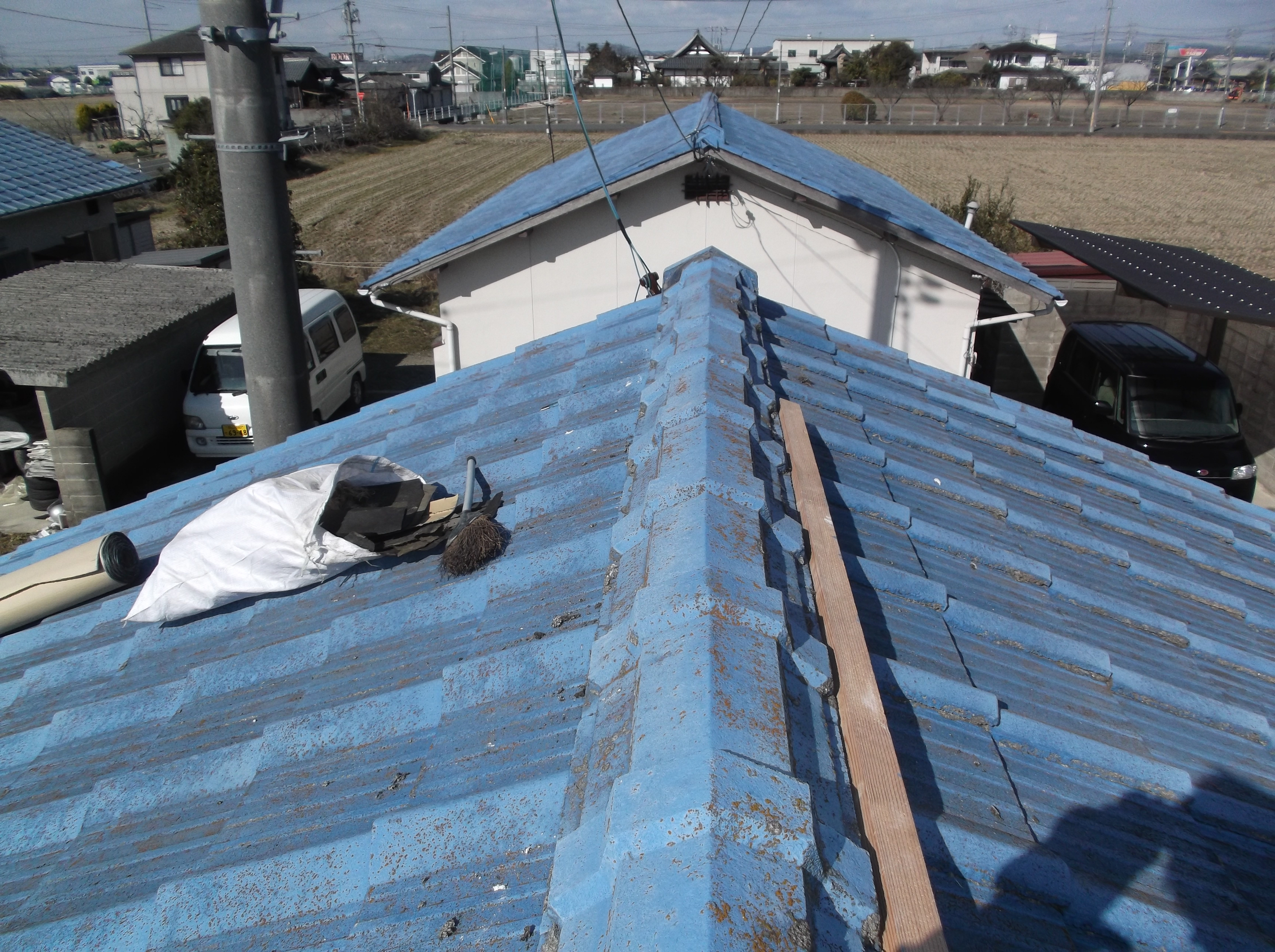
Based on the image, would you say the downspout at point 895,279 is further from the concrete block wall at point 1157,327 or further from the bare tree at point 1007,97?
the bare tree at point 1007,97

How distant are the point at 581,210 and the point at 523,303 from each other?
3.98 feet

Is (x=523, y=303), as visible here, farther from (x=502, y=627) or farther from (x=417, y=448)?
(x=502, y=627)

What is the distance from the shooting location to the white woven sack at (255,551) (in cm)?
300

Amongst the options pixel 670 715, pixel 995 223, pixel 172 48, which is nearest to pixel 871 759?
pixel 670 715

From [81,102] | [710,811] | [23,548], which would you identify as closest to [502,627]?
[710,811]

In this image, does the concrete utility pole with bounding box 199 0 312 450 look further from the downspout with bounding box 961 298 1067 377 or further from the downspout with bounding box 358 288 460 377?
the downspout with bounding box 961 298 1067 377

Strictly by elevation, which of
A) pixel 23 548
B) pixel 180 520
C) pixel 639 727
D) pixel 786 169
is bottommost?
pixel 23 548

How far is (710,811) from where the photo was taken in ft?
4.50

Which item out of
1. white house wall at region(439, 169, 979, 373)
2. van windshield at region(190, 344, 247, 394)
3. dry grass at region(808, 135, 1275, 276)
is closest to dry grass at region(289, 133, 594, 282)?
van windshield at region(190, 344, 247, 394)

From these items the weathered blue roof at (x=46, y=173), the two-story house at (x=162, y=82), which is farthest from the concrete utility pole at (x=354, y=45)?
the weathered blue roof at (x=46, y=173)

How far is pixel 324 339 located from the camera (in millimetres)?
13281

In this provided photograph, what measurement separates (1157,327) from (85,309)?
1611 cm

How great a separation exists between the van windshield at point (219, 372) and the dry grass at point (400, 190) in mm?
11023

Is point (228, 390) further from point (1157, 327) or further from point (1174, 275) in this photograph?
point (1157, 327)
